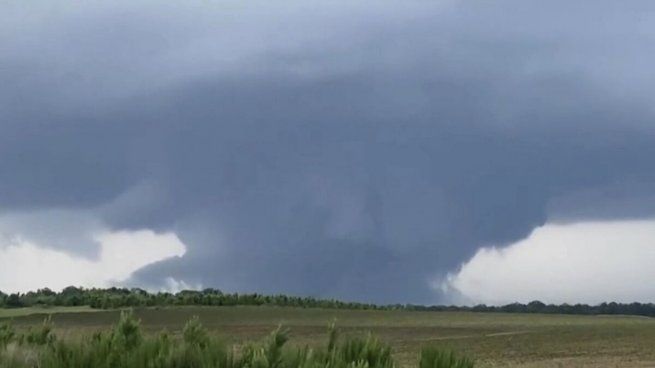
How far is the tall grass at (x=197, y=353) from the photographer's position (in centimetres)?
1178

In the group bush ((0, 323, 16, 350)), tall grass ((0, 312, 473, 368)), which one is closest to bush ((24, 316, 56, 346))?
bush ((0, 323, 16, 350))

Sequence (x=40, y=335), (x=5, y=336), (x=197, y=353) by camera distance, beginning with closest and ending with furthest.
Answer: (x=197, y=353), (x=5, y=336), (x=40, y=335)

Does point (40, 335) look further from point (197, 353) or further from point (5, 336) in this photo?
point (197, 353)

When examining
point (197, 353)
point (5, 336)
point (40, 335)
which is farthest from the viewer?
point (40, 335)

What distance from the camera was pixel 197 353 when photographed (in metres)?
13.2

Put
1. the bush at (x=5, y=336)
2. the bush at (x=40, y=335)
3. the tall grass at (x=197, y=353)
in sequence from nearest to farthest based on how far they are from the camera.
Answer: the tall grass at (x=197, y=353)
the bush at (x=5, y=336)
the bush at (x=40, y=335)

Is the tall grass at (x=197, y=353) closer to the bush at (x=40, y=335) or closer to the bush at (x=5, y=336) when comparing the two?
the bush at (x=5, y=336)

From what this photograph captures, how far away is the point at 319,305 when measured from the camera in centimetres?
9656

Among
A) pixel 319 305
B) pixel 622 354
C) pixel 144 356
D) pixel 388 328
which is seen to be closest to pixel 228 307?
pixel 319 305

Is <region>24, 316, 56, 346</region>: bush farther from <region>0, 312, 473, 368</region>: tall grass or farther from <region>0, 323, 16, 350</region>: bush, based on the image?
<region>0, 312, 473, 368</region>: tall grass

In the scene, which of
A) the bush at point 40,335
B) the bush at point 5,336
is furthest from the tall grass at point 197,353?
the bush at point 40,335

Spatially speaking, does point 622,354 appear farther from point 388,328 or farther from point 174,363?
point 388,328

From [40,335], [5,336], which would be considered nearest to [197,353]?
[5,336]

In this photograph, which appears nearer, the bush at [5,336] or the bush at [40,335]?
the bush at [5,336]
